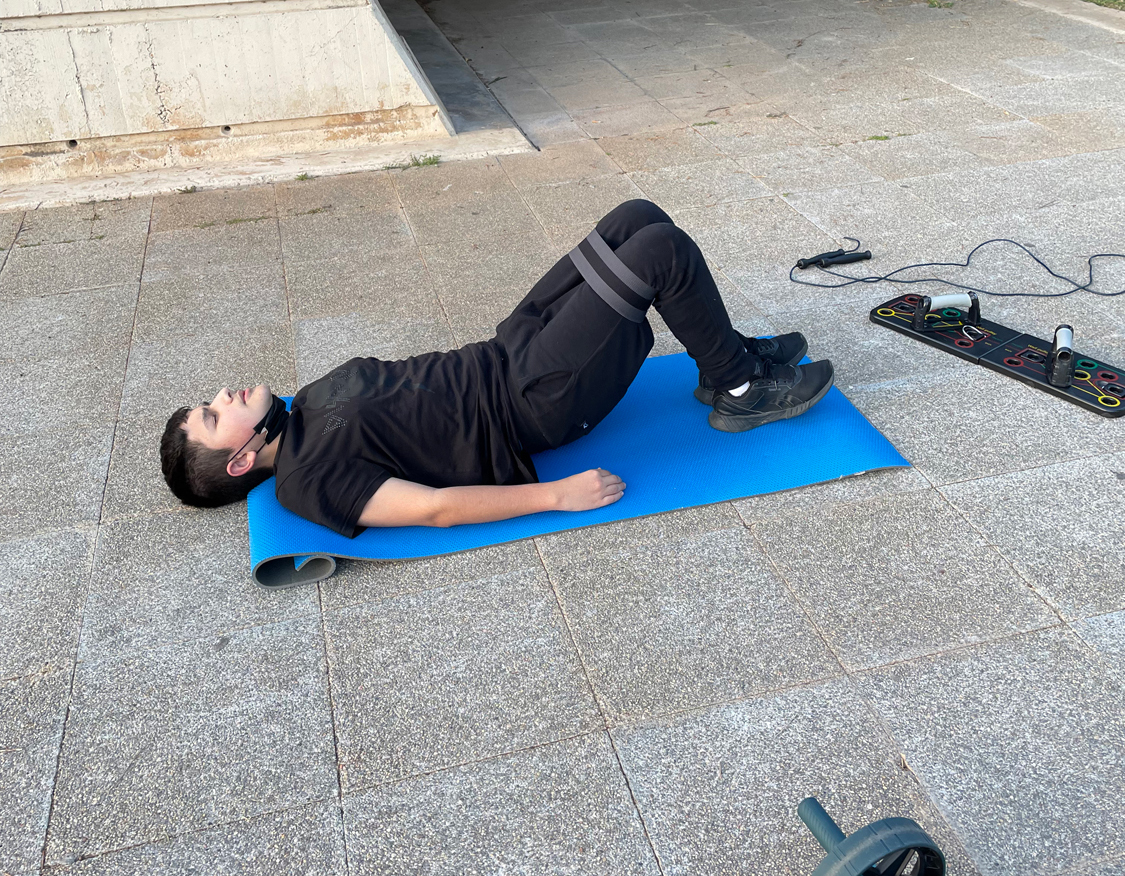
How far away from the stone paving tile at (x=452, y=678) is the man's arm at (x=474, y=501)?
8.2 inches

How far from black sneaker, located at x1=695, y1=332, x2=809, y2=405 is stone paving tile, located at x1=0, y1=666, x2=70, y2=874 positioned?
2341 millimetres

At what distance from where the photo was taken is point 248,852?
6.91ft

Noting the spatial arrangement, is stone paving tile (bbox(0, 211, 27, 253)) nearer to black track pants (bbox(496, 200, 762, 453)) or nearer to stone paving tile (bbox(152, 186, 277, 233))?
stone paving tile (bbox(152, 186, 277, 233))

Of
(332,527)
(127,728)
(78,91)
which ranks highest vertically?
(78,91)

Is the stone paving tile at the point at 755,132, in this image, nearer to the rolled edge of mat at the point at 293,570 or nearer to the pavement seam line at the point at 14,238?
the rolled edge of mat at the point at 293,570

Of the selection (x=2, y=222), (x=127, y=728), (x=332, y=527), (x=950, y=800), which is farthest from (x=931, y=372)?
A: (x=2, y=222)

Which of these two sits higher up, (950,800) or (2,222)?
(2,222)

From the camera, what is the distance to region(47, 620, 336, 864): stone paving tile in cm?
219

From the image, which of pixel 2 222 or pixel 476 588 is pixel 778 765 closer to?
pixel 476 588

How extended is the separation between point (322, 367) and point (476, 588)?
162 cm

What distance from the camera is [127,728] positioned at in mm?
2418

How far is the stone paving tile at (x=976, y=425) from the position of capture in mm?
3197

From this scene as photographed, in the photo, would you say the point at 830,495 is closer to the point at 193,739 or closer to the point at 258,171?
the point at 193,739

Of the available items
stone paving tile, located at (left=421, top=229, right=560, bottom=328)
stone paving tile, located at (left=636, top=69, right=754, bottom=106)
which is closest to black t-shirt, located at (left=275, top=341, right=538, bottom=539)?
stone paving tile, located at (left=421, top=229, right=560, bottom=328)
